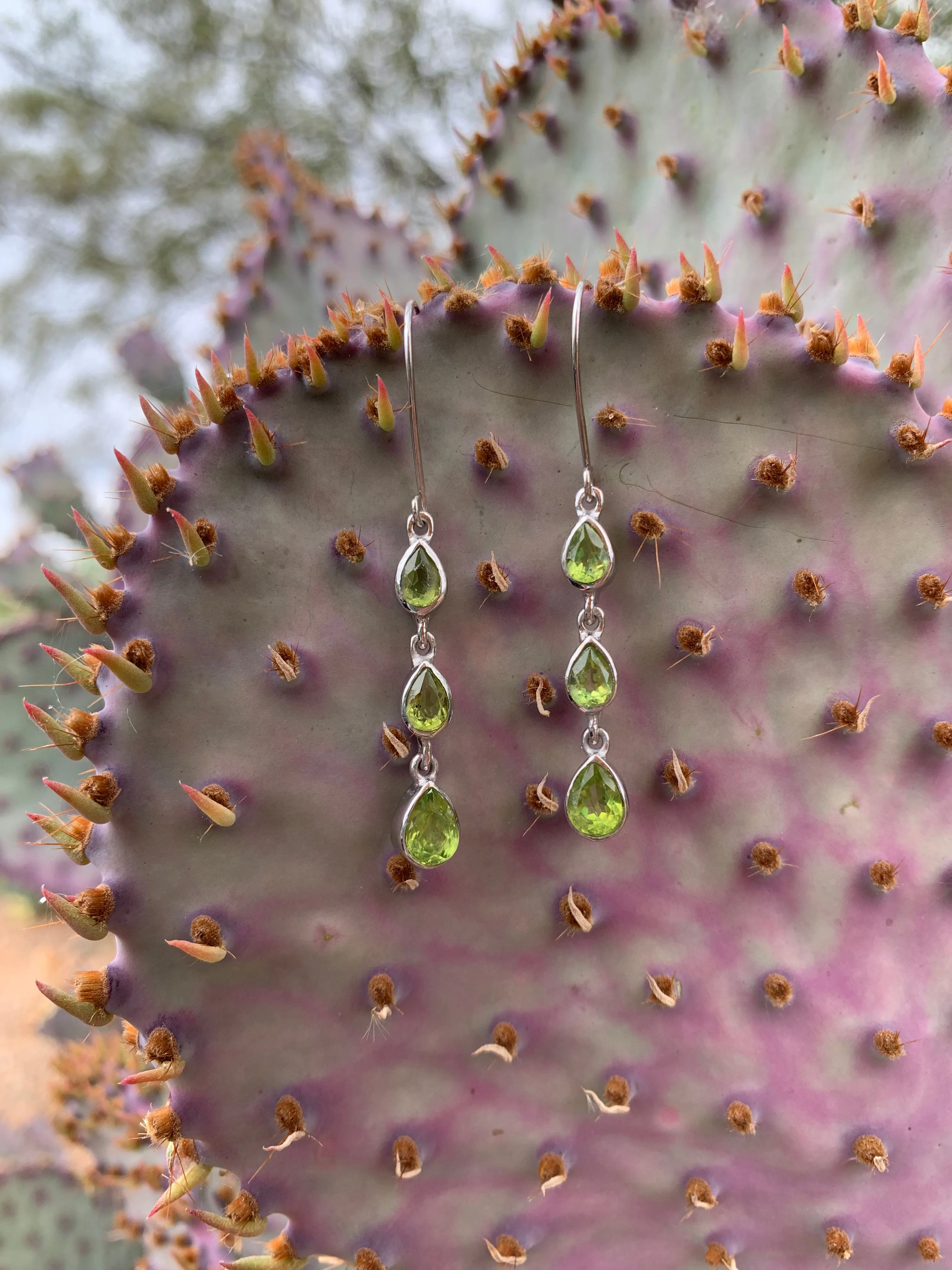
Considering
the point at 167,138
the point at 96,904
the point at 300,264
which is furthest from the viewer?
the point at 167,138

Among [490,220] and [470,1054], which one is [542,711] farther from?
[490,220]

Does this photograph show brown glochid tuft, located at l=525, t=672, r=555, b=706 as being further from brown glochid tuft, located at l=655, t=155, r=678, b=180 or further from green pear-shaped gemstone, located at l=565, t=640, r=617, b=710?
brown glochid tuft, located at l=655, t=155, r=678, b=180

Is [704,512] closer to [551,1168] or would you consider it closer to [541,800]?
[541,800]

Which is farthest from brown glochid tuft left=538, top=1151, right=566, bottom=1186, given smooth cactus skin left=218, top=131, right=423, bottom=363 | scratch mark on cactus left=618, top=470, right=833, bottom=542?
smooth cactus skin left=218, top=131, right=423, bottom=363

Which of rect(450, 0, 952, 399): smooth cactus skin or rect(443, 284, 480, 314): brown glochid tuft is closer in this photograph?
rect(443, 284, 480, 314): brown glochid tuft

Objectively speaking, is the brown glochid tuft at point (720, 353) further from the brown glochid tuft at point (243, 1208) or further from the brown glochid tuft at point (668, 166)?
the brown glochid tuft at point (243, 1208)

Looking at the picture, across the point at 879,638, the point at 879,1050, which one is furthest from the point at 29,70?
the point at 879,1050

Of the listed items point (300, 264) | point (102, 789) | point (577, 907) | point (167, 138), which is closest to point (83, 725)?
point (102, 789)
